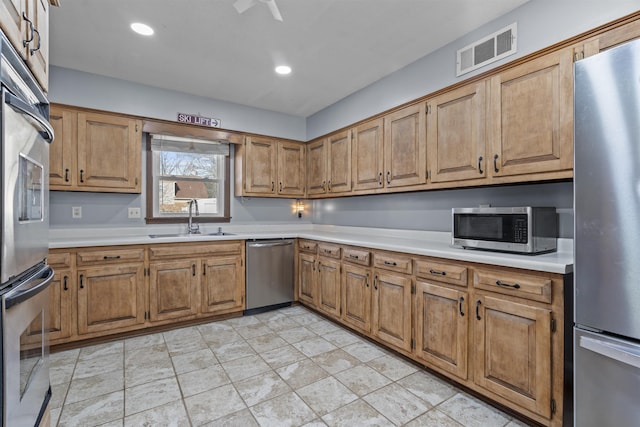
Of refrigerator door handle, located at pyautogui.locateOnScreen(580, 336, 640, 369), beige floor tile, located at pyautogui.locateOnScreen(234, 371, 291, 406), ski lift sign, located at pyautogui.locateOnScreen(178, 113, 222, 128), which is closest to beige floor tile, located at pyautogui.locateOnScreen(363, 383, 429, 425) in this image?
beige floor tile, located at pyautogui.locateOnScreen(234, 371, 291, 406)

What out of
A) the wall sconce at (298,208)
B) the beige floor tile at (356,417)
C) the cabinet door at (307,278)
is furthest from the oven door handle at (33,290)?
the wall sconce at (298,208)

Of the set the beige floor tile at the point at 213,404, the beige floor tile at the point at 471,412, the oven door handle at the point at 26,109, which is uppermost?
the oven door handle at the point at 26,109

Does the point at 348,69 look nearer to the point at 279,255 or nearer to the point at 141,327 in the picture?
the point at 279,255

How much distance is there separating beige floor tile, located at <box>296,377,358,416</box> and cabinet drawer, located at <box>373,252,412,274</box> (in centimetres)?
96

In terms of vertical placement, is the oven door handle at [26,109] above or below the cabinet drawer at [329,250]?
above

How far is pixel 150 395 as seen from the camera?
2.09 metres

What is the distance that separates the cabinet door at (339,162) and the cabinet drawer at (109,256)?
7.35 ft

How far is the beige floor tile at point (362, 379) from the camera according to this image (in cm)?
218

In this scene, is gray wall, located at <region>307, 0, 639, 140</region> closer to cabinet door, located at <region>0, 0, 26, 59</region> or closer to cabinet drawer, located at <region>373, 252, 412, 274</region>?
cabinet drawer, located at <region>373, 252, 412, 274</region>

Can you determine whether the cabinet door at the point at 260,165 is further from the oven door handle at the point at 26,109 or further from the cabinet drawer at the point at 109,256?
the oven door handle at the point at 26,109

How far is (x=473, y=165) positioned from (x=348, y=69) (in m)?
1.60

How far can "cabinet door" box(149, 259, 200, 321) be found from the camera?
10.4 ft

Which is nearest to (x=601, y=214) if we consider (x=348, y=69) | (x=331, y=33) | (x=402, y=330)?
(x=402, y=330)

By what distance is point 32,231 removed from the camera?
113 cm
